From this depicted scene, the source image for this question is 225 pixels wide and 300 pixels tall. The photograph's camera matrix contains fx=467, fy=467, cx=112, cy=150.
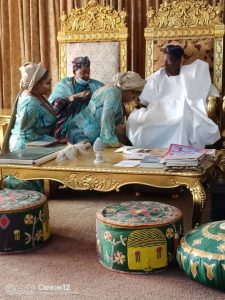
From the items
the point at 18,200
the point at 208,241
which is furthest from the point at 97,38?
the point at 208,241

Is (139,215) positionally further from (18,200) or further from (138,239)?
(18,200)

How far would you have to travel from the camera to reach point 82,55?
4473 mm

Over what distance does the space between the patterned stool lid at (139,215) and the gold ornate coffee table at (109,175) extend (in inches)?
8.2

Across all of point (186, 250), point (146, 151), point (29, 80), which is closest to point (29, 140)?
point (29, 80)

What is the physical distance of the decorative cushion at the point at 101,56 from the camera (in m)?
4.42

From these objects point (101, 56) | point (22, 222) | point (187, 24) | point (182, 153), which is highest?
point (187, 24)

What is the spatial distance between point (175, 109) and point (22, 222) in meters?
1.88

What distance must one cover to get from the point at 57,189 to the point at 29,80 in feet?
2.88

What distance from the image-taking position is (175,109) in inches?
151

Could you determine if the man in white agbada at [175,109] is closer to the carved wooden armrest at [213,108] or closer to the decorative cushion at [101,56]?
the carved wooden armrest at [213,108]

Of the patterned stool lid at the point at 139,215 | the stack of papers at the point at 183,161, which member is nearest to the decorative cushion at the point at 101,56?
the stack of papers at the point at 183,161

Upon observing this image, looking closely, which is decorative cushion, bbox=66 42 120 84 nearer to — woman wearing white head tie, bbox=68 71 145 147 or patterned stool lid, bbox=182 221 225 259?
woman wearing white head tie, bbox=68 71 145 147

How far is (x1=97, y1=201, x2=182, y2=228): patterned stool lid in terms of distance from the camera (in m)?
2.17

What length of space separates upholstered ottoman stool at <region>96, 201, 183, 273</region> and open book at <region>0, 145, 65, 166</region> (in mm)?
703
